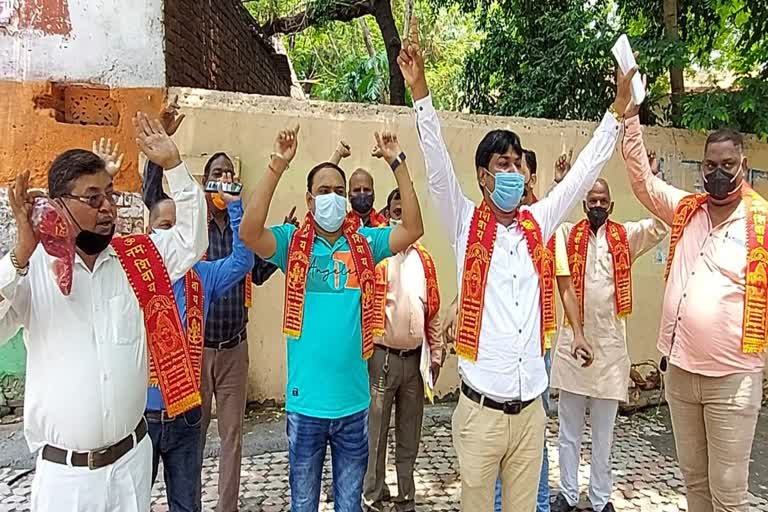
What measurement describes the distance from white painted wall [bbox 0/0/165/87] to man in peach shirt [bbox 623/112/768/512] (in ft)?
12.3

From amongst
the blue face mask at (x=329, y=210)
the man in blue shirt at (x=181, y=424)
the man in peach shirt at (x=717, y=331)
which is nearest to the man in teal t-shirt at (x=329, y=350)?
the blue face mask at (x=329, y=210)

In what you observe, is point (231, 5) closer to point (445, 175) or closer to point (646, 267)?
point (646, 267)

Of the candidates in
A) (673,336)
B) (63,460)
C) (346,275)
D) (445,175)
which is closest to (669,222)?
(673,336)

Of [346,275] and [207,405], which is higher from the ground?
[346,275]

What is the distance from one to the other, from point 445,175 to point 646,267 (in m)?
4.42

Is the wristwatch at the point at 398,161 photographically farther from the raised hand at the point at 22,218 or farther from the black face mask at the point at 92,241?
the raised hand at the point at 22,218

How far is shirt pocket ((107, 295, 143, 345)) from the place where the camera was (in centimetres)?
219

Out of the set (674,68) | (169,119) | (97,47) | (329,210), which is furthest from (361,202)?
(674,68)

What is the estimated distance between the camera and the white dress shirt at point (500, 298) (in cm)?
263

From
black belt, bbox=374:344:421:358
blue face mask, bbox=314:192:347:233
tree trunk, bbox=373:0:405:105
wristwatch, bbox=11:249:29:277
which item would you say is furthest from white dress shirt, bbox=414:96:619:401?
tree trunk, bbox=373:0:405:105

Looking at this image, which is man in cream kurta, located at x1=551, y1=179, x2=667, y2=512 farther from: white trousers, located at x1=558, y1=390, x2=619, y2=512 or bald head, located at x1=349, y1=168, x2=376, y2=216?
bald head, located at x1=349, y1=168, x2=376, y2=216

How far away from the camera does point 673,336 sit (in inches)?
130

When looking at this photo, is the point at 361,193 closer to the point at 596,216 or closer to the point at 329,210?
the point at 329,210

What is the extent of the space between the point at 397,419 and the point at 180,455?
1.42 m
